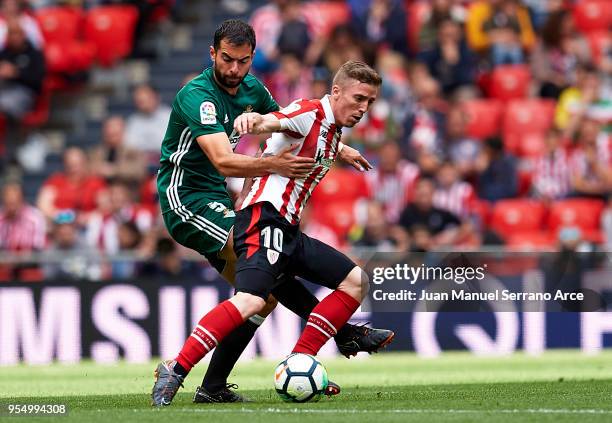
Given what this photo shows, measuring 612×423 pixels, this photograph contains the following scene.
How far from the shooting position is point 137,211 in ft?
51.7

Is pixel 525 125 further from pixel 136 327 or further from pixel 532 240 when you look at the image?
pixel 136 327

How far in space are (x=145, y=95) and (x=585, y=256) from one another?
6709 millimetres

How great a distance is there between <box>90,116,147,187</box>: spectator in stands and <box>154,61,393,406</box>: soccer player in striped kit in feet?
29.1

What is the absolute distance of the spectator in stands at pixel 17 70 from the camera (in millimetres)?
18047

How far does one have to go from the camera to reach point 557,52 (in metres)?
17.5

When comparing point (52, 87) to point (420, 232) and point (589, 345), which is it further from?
point (589, 345)

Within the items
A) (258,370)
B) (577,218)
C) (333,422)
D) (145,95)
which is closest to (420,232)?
(577,218)

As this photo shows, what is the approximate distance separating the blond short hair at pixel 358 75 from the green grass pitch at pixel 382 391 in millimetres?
1946

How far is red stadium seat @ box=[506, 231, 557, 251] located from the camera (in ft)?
50.0

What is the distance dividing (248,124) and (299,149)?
62 centimetres

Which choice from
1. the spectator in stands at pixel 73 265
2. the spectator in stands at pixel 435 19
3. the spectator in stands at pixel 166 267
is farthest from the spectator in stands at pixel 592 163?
the spectator in stands at pixel 73 265

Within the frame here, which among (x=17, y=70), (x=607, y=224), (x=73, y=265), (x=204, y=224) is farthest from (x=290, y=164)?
(x=17, y=70)

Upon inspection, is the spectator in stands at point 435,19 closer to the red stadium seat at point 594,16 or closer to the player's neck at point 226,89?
the red stadium seat at point 594,16
